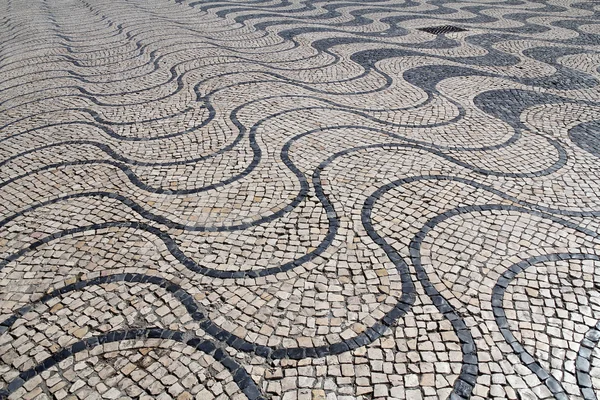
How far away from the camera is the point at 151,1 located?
41.2ft

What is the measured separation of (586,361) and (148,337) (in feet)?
6.62

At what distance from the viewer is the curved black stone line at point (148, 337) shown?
201 centimetres

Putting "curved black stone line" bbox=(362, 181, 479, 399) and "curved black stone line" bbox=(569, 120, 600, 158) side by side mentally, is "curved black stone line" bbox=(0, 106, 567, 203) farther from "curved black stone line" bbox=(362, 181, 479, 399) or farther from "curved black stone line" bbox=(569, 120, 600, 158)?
"curved black stone line" bbox=(362, 181, 479, 399)

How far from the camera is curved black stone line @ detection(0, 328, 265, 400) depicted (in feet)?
6.60

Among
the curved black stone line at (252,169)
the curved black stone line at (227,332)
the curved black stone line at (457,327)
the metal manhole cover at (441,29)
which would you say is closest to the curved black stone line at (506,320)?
the curved black stone line at (457,327)

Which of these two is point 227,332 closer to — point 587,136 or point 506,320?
point 506,320

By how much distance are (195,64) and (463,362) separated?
18.7 ft

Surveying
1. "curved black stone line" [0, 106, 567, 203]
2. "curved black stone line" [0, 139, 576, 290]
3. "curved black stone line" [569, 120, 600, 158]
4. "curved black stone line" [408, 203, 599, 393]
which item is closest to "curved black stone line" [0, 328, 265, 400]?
"curved black stone line" [0, 139, 576, 290]

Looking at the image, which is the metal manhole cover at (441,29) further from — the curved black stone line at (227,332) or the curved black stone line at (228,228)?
the curved black stone line at (227,332)

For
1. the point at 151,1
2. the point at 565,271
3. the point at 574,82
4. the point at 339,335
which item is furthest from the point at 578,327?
the point at 151,1

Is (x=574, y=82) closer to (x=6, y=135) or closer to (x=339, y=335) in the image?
(x=339, y=335)

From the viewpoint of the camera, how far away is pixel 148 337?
7.32ft

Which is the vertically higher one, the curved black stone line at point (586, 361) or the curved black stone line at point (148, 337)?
the curved black stone line at point (586, 361)

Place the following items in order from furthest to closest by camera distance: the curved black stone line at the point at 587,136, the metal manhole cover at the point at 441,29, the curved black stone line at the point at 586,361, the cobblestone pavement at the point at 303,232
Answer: the metal manhole cover at the point at 441,29 → the curved black stone line at the point at 587,136 → the cobblestone pavement at the point at 303,232 → the curved black stone line at the point at 586,361
